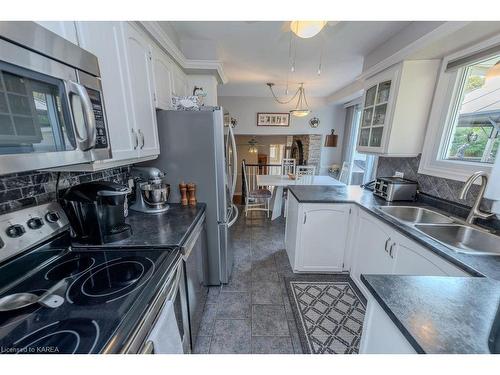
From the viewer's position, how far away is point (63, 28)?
0.75 metres

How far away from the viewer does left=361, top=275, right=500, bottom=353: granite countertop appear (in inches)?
21.2

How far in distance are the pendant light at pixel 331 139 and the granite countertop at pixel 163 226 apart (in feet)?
14.2

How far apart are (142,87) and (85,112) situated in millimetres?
772

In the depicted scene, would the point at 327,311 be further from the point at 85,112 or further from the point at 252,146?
the point at 252,146

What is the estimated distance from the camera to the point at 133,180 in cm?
167

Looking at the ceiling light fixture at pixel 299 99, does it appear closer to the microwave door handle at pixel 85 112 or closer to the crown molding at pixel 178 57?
the crown molding at pixel 178 57

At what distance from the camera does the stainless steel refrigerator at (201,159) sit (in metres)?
1.58

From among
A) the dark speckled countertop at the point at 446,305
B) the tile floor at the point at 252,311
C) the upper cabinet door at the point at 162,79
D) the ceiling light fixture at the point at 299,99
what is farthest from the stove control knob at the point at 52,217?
the ceiling light fixture at the point at 299,99

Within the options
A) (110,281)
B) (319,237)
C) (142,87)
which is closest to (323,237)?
(319,237)

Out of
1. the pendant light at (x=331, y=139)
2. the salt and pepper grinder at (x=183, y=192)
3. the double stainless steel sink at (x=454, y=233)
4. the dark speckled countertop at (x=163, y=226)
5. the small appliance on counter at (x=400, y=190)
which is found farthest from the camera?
the pendant light at (x=331, y=139)

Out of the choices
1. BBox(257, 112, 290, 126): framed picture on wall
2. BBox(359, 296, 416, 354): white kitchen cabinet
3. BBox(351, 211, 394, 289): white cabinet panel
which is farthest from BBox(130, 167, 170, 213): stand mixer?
BBox(257, 112, 290, 126): framed picture on wall

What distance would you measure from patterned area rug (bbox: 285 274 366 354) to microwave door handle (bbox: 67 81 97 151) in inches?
68.2

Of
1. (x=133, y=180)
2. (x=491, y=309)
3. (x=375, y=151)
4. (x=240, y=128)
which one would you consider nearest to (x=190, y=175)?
(x=133, y=180)
